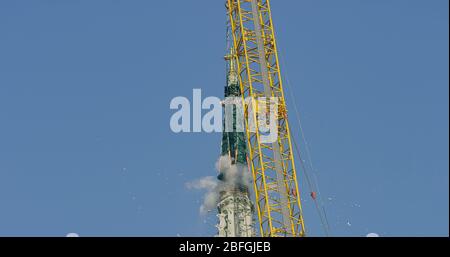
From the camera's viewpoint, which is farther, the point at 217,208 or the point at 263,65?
the point at 217,208

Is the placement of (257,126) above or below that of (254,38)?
below

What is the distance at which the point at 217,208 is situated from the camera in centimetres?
15638
